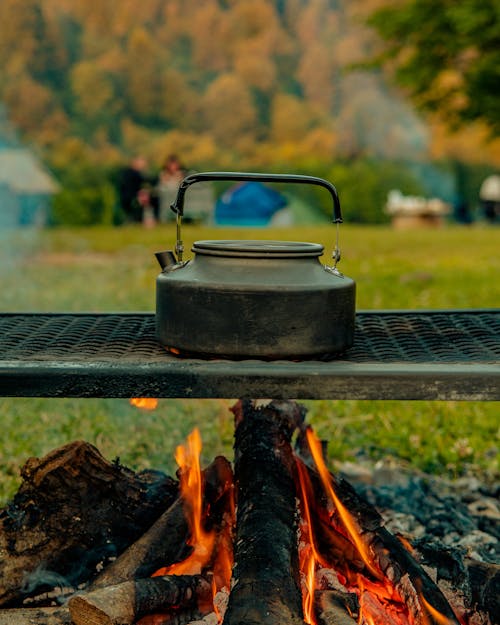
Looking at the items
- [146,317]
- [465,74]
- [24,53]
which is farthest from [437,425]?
[24,53]

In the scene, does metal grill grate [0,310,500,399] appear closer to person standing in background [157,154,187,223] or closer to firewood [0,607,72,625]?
firewood [0,607,72,625]

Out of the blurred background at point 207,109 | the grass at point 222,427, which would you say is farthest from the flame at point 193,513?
the blurred background at point 207,109

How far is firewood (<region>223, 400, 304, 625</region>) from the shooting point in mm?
1588

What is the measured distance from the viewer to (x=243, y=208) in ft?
74.4

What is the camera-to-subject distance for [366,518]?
6.70 ft

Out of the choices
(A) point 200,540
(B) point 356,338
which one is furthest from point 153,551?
(B) point 356,338

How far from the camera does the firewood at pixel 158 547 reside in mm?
1963

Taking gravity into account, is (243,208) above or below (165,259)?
below

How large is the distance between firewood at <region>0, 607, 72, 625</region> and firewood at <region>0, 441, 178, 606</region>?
0.13m

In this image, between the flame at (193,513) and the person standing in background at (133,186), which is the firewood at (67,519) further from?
the person standing in background at (133,186)

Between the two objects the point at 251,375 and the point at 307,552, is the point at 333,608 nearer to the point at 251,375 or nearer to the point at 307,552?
the point at 307,552

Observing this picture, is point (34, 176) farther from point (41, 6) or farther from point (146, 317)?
point (41, 6)

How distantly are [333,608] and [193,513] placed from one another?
0.51 m

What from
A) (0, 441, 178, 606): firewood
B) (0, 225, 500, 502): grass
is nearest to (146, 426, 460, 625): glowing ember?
(0, 441, 178, 606): firewood
